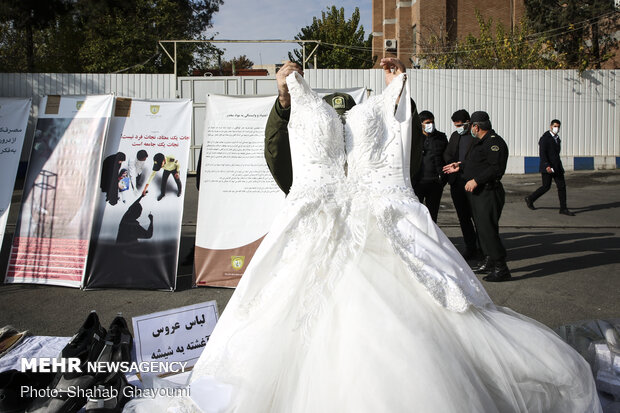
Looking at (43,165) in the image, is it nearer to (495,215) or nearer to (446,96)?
(495,215)

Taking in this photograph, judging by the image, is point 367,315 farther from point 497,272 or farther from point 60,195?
point 60,195

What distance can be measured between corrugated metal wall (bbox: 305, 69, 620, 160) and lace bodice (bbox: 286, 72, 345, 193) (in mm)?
13848

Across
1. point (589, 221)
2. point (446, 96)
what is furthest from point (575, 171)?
point (589, 221)

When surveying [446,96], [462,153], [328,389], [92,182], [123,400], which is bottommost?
[123,400]

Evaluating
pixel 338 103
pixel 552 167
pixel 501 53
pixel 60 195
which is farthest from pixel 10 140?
pixel 501 53

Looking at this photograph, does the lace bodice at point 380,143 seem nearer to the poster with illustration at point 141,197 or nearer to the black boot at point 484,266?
the poster with illustration at point 141,197

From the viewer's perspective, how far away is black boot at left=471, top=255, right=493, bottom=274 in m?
5.86

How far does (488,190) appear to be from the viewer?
5.81 metres

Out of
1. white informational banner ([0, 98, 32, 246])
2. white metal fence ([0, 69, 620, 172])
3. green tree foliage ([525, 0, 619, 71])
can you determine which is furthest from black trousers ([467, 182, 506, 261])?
green tree foliage ([525, 0, 619, 71])

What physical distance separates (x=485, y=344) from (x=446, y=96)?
14.9 meters

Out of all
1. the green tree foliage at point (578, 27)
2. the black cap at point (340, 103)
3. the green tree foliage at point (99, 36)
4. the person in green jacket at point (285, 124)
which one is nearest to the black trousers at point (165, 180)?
the person in green jacket at point (285, 124)

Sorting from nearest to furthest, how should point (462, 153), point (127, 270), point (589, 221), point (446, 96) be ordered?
point (127, 270) → point (462, 153) → point (589, 221) → point (446, 96)

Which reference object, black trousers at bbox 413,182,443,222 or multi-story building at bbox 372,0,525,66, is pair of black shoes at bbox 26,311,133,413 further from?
multi-story building at bbox 372,0,525,66

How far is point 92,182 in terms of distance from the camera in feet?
18.1
